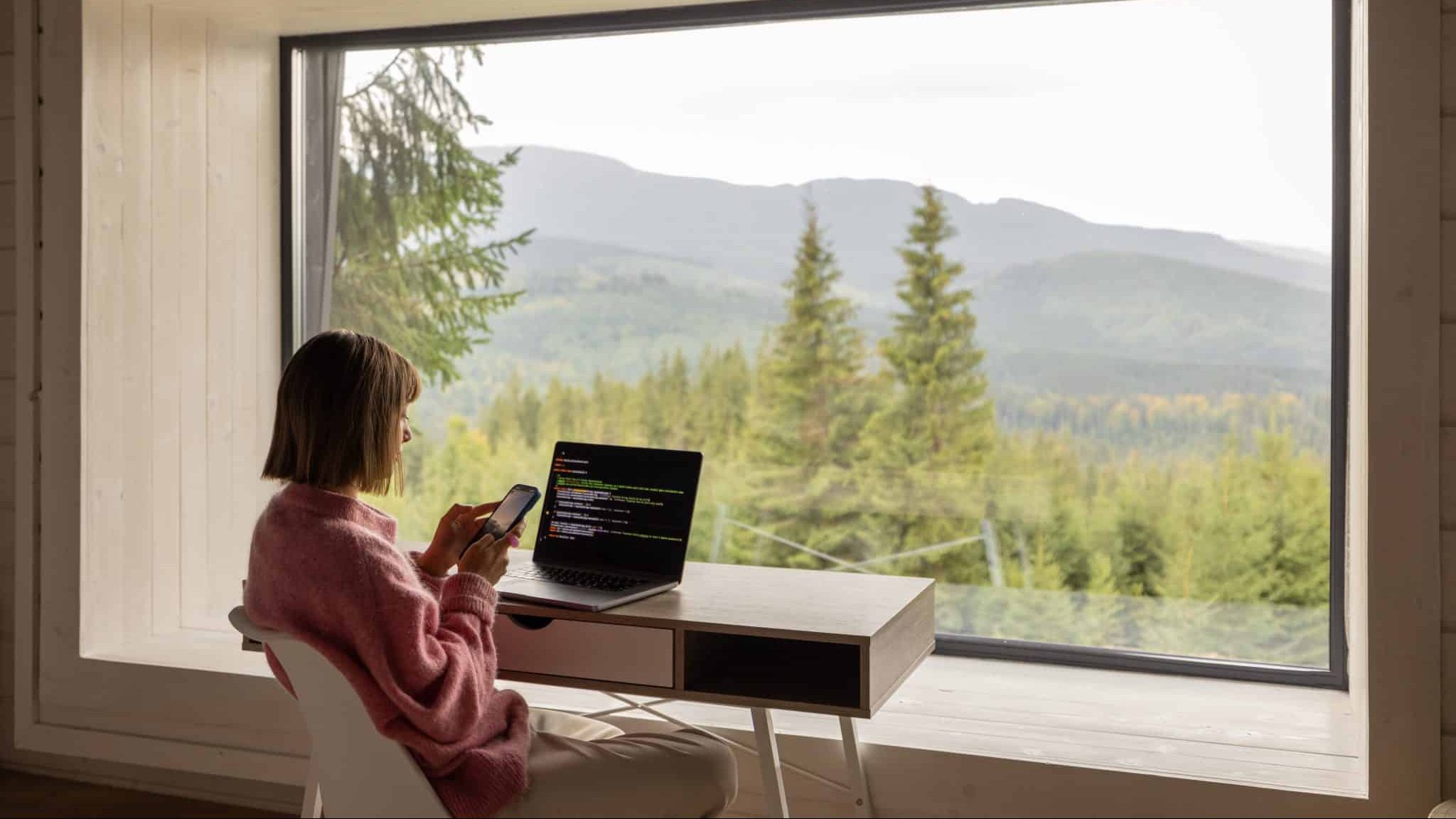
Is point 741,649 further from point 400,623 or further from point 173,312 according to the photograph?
point 173,312

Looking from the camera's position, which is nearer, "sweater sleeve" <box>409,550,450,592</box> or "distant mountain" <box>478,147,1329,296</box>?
"sweater sleeve" <box>409,550,450,592</box>

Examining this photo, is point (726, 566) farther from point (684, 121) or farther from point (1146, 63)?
point (1146, 63)

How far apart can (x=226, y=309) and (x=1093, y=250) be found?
7.04 feet

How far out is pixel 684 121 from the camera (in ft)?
9.71

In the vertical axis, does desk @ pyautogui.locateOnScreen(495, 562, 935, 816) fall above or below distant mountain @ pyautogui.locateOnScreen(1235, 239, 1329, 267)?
below

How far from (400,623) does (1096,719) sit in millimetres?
Result: 1523

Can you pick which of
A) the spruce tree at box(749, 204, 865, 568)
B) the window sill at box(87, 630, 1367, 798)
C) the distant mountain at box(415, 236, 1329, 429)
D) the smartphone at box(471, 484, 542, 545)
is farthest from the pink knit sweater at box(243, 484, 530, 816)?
the distant mountain at box(415, 236, 1329, 429)

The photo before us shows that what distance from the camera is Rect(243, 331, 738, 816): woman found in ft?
4.81

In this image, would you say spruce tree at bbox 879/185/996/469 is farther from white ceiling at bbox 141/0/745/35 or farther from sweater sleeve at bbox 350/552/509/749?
sweater sleeve at bbox 350/552/509/749

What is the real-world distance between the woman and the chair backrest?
2 centimetres

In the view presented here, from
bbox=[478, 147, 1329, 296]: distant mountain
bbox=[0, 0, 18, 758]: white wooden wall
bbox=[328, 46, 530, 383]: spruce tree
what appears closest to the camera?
bbox=[478, 147, 1329, 296]: distant mountain

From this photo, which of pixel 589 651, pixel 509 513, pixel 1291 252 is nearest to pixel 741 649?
pixel 589 651

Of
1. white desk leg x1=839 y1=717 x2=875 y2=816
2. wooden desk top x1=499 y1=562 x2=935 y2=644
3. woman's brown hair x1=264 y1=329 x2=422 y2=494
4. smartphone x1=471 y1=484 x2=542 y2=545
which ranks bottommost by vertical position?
white desk leg x1=839 y1=717 x2=875 y2=816

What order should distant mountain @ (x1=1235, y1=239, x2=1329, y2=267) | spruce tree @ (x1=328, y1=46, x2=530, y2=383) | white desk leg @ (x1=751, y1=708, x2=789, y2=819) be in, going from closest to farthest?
1. white desk leg @ (x1=751, y1=708, x2=789, y2=819)
2. distant mountain @ (x1=1235, y1=239, x2=1329, y2=267)
3. spruce tree @ (x1=328, y1=46, x2=530, y2=383)
